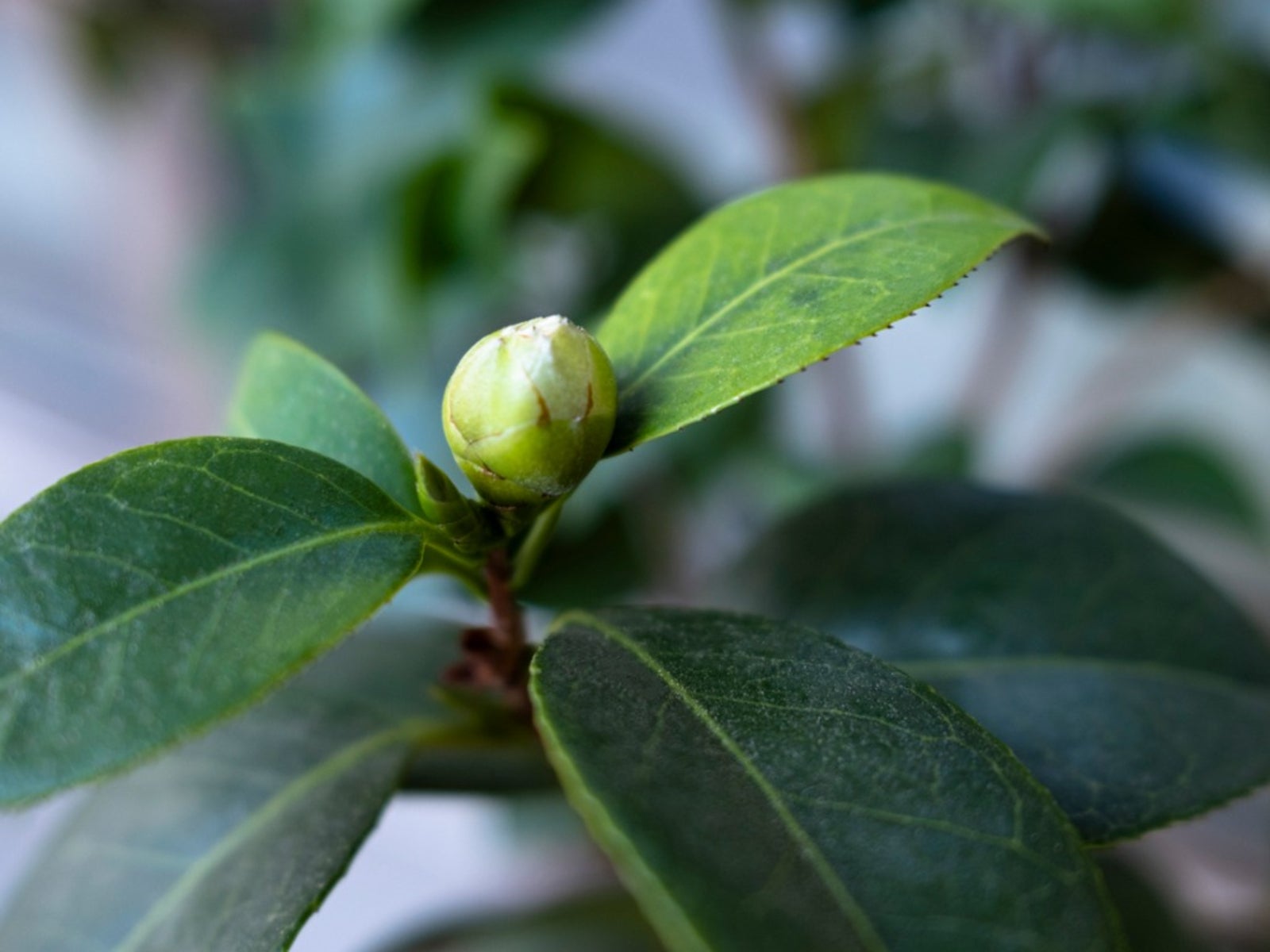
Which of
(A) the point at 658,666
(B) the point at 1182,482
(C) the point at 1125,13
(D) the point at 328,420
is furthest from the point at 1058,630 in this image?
(B) the point at 1182,482

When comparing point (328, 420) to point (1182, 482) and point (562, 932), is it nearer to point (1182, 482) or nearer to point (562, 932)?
point (562, 932)

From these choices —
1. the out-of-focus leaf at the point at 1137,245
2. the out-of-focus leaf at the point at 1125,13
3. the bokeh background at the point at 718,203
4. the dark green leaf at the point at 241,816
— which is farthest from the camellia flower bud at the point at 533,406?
the out-of-focus leaf at the point at 1137,245

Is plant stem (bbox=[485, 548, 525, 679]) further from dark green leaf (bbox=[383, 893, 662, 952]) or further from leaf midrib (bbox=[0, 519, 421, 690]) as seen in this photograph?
dark green leaf (bbox=[383, 893, 662, 952])

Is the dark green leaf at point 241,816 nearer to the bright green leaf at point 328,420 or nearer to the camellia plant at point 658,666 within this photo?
the camellia plant at point 658,666

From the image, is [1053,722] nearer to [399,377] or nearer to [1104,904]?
[1104,904]

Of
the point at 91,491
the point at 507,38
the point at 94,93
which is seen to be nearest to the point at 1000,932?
the point at 91,491

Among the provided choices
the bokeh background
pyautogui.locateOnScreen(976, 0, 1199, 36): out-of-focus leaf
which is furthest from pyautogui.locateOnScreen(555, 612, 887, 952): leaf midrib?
pyautogui.locateOnScreen(976, 0, 1199, 36): out-of-focus leaf
